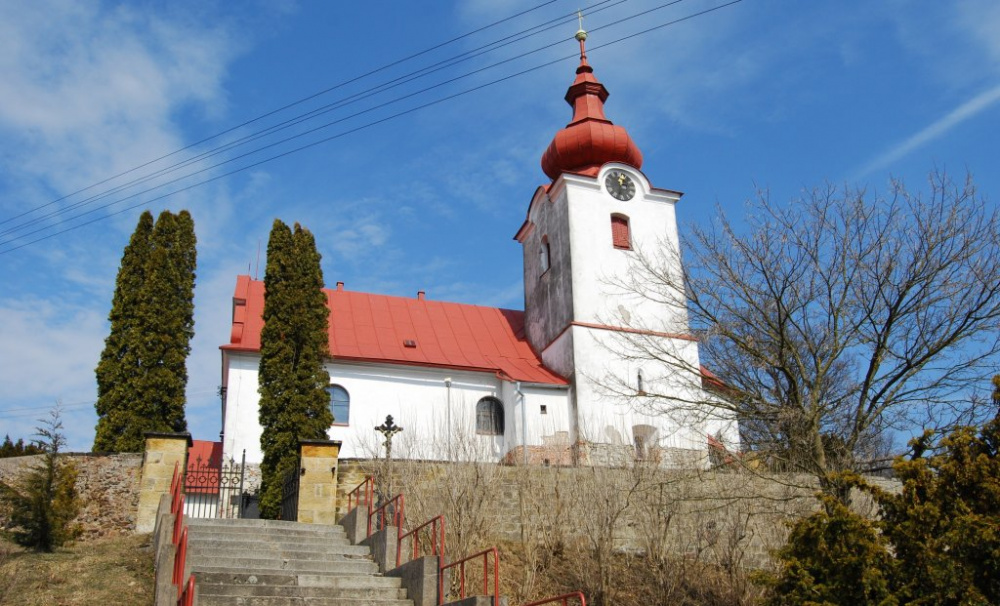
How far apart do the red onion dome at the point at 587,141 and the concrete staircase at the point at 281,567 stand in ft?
57.6

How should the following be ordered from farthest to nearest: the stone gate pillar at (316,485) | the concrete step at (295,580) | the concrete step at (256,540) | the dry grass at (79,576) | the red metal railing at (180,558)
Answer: the stone gate pillar at (316,485)
the concrete step at (256,540)
the dry grass at (79,576)
the concrete step at (295,580)
the red metal railing at (180,558)

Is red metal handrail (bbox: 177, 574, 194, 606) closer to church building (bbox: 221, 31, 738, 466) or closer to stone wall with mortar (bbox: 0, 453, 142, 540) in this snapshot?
stone wall with mortar (bbox: 0, 453, 142, 540)

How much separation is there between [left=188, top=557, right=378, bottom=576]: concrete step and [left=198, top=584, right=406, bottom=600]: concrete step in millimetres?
541

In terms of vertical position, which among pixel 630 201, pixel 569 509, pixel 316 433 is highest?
Result: pixel 630 201

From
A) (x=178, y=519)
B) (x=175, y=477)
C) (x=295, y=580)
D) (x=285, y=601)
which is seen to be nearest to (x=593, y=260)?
(x=175, y=477)

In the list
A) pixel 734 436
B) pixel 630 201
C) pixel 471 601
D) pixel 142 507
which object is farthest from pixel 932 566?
pixel 630 201

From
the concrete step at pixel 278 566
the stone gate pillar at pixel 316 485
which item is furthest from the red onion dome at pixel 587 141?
the concrete step at pixel 278 566

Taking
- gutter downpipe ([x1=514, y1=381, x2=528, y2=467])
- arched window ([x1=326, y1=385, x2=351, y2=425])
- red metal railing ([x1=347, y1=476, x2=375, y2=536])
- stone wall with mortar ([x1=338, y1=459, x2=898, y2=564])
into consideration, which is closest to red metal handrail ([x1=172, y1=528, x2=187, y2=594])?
red metal railing ([x1=347, y1=476, x2=375, y2=536])

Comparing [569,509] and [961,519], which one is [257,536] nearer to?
[569,509]

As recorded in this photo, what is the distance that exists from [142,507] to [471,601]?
7.71 meters

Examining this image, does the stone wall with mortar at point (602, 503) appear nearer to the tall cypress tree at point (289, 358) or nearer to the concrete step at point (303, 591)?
the tall cypress tree at point (289, 358)

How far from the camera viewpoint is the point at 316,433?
1811cm

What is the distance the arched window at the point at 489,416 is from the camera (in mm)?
24859

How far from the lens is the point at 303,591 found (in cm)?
998
